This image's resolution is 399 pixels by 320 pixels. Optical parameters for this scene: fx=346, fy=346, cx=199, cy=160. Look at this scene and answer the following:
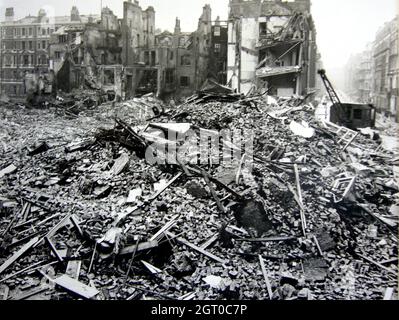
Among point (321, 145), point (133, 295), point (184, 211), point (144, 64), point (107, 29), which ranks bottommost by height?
point (133, 295)

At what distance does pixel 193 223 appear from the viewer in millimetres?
8023

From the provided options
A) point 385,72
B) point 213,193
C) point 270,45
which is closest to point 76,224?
point 213,193

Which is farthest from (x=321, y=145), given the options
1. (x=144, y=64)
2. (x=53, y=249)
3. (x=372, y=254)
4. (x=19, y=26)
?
(x=19, y=26)

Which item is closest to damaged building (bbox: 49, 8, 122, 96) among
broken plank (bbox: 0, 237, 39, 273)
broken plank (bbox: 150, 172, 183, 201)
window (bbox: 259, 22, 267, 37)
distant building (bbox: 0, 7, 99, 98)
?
distant building (bbox: 0, 7, 99, 98)

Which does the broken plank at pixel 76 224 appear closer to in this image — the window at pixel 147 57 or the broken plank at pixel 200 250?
the broken plank at pixel 200 250

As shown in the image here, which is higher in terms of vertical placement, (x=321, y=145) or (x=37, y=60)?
(x=37, y=60)

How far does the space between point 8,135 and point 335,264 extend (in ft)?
62.0

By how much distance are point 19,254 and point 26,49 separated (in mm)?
41756

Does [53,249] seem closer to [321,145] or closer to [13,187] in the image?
[13,187]

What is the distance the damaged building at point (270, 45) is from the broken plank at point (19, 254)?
22.6 m

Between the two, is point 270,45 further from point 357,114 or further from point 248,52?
point 357,114

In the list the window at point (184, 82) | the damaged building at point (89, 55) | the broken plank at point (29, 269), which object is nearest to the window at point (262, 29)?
the window at point (184, 82)

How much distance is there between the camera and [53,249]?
7352mm

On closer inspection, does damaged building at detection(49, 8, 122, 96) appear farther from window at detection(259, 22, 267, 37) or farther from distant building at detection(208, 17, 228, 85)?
window at detection(259, 22, 267, 37)
